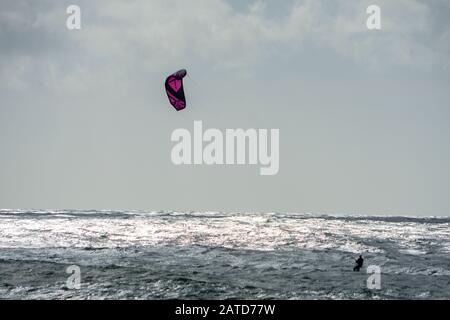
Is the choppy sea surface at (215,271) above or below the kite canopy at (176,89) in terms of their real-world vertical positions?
below

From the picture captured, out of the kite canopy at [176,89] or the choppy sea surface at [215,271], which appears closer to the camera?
the choppy sea surface at [215,271]

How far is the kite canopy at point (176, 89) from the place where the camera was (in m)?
21.8

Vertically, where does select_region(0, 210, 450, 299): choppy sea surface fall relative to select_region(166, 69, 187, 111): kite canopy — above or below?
below

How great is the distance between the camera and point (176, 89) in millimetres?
22250

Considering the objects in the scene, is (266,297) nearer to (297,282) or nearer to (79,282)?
(297,282)

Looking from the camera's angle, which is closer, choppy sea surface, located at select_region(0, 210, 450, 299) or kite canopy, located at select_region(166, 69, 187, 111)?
choppy sea surface, located at select_region(0, 210, 450, 299)

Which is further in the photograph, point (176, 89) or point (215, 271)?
point (176, 89)

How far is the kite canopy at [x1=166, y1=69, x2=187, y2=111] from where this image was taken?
2181 centimetres

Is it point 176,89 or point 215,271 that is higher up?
point 176,89
